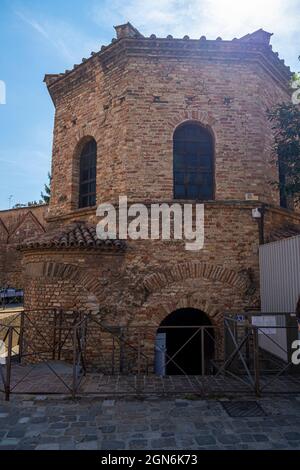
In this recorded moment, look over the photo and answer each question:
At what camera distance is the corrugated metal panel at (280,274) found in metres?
7.07

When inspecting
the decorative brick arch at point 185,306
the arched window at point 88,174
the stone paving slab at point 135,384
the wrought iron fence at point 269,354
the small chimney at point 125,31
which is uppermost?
the small chimney at point 125,31

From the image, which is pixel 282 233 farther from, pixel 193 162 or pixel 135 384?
pixel 135 384

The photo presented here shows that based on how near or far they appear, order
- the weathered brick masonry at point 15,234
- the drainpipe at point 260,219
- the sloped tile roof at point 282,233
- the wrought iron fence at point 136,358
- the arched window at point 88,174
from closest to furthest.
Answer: the wrought iron fence at point 136,358 → the drainpipe at point 260,219 → the sloped tile roof at point 282,233 → the arched window at point 88,174 → the weathered brick masonry at point 15,234

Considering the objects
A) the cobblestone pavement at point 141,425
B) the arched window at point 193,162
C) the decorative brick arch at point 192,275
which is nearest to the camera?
the cobblestone pavement at point 141,425

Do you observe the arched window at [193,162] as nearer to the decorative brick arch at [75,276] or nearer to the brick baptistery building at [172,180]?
the brick baptistery building at [172,180]

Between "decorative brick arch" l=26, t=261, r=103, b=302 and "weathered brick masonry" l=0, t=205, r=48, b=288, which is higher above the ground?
"weathered brick masonry" l=0, t=205, r=48, b=288

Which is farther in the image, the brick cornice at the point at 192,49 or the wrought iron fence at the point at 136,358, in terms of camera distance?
the brick cornice at the point at 192,49

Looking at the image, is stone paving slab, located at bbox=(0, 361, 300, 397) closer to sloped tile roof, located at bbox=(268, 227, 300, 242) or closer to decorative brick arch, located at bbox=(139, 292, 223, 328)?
decorative brick arch, located at bbox=(139, 292, 223, 328)

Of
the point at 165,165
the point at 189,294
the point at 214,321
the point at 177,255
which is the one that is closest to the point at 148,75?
the point at 165,165

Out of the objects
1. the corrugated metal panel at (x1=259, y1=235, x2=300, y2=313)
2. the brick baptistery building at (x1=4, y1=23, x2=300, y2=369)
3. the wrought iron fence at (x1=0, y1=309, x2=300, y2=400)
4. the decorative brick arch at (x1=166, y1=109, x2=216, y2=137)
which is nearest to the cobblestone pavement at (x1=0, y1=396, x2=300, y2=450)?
the wrought iron fence at (x1=0, y1=309, x2=300, y2=400)

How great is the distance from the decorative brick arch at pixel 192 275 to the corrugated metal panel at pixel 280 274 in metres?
0.59

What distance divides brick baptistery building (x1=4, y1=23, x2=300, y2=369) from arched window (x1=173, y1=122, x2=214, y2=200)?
0.03m

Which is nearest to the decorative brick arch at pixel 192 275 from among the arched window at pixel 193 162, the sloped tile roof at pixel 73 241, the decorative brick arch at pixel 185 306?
the decorative brick arch at pixel 185 306

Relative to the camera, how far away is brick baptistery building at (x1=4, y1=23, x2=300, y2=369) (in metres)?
8.31
